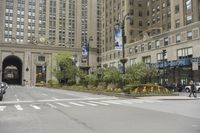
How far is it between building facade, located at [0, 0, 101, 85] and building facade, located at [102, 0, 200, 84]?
31612 mm

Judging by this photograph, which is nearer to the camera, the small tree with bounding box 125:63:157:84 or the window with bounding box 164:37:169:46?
the small tree with bounding box 125:63:157:84

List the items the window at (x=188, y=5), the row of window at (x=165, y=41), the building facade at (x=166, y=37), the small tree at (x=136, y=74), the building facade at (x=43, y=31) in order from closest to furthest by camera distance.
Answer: the small tree at (x=136, y=74), the row of window at (x=165, y=41), the building facade at (x=166, y=37), the window at (x=188, y=5), the building facade at (x=43, y=31)

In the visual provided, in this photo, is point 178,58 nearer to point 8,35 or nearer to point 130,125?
point 130,125

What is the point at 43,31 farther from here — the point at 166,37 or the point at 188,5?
the point at 188,5

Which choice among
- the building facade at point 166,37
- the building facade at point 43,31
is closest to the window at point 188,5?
the building facade at point 166,37

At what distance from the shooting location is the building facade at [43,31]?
130875 millimetres

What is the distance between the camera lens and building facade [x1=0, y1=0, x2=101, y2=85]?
429ft

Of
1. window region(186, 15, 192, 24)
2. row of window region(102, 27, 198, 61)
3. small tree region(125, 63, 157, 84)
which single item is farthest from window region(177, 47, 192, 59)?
small tree region(125, 63, 157, 84)

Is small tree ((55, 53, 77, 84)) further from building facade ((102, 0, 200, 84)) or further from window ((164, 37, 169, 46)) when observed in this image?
window ((164, 37, 169, 46))

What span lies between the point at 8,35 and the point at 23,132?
125112 mm

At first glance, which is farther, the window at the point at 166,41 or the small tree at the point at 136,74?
the window at the point at 166,41

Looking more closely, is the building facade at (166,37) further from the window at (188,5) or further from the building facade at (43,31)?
the building facade at (43,31)

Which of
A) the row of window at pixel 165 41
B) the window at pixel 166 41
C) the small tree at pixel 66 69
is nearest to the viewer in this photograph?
the row of window at pixel 165 41

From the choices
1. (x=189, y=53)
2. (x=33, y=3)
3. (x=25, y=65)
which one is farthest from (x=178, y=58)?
(x=33, y=3)
